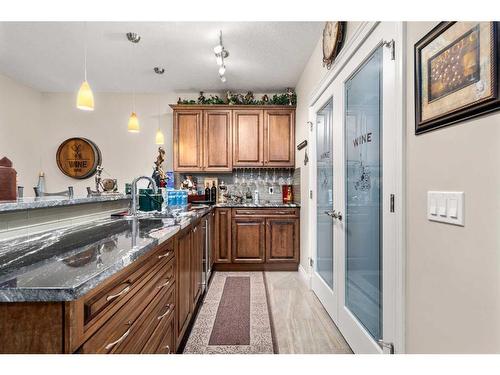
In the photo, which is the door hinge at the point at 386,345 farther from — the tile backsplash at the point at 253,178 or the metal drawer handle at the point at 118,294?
the tile backsplash at the point at 253,178

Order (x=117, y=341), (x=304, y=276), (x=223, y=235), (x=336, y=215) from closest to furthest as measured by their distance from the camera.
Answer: (x=117, y=341), (x=336, y=215), (x=304, y=276), (x=223, y=235)

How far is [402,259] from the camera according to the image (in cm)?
133

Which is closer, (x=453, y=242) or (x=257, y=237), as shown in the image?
(x=453, y=242)

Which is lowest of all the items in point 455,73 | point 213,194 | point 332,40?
point 213,194

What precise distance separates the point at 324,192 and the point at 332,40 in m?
1.37

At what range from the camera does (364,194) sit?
1.83m

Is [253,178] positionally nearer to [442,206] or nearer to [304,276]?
[304,276]

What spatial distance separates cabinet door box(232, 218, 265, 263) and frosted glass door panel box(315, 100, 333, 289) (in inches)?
40.0

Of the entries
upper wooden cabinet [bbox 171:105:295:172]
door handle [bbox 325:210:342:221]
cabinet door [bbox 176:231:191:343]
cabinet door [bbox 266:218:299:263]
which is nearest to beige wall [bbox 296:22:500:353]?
door handle [bbox 325:210:342:221]

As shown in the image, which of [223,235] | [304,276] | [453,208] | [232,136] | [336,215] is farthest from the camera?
[232,136]

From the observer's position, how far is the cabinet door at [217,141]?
4105 mm

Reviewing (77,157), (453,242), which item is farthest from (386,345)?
(77,157)

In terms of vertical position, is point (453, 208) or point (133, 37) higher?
point (133, 37)

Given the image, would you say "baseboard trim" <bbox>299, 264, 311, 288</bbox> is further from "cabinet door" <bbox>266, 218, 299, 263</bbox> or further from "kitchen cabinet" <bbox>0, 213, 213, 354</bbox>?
"kitchen cabinet" <bbox>0, 213, 213, 354</bbox>
